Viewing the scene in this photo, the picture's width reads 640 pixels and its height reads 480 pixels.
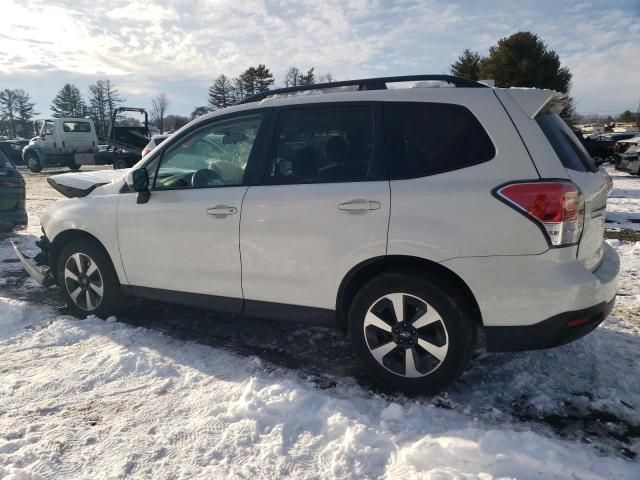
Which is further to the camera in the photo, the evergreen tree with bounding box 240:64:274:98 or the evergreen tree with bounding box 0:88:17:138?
the evergreen tree with bounding box 0:88:17:138

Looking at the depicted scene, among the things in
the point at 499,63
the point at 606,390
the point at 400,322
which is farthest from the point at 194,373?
the point at 499,63

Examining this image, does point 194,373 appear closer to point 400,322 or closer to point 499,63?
point 400,322

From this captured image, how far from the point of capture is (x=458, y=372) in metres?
2.92

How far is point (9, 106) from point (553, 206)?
102006 millimetres

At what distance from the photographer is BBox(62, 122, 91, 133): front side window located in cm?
2241

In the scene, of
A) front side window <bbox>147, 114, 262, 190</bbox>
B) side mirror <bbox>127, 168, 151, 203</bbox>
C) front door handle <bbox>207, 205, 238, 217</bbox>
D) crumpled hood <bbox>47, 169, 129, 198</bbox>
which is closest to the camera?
front door handle <bbox>207, 205, 238, 217</bbox>

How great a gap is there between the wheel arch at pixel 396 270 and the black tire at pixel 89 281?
2.21 metres

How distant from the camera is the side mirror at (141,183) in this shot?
12.4 feet

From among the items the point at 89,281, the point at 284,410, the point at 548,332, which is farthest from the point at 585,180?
the point at 89,281

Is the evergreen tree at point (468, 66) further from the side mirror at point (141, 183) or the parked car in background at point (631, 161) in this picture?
the side mirror at point (141, 183)

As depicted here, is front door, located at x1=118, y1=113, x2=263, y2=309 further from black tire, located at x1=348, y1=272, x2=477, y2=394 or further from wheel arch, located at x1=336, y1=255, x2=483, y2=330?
black tire, located at x1=348, y1=272, x2=477, y2=394

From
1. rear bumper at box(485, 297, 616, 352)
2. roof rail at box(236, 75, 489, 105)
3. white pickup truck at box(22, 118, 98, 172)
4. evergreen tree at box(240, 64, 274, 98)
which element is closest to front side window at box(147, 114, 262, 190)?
roof rail at box(236, 75, 489, 105)

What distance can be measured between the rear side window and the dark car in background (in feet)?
22.6

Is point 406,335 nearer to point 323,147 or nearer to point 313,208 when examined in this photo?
point 313,208
